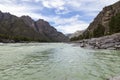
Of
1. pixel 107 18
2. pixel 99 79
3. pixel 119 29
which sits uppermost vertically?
pixel 107 18

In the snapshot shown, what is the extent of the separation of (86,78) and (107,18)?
192 m

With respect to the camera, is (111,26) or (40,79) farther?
(111,26)

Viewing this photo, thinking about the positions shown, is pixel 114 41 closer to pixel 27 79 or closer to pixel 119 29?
pixel 119 29

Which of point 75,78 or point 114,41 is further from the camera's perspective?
point 114,41

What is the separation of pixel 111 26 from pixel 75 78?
8725 centimetres

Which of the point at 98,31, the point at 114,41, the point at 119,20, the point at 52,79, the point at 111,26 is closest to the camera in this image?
the point at 52,79

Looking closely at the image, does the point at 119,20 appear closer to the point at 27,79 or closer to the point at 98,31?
the point at 98,31

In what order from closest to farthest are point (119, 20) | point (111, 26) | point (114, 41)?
1. point (114, 41)
2. point (119, 20)
3. point (111, 26)

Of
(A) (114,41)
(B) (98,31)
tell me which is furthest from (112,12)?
(A) (114,41)

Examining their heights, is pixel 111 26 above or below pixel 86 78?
above

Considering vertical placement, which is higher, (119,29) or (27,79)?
(119,29)

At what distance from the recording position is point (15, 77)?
51.7ft

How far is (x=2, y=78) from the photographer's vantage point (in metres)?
15.2

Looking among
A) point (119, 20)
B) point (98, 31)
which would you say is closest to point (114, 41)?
point (119, 20)
